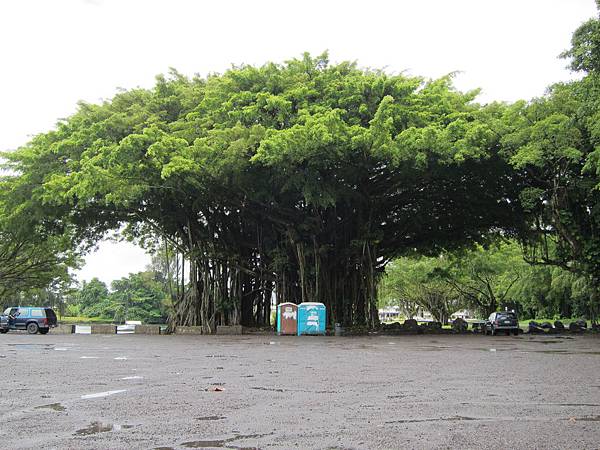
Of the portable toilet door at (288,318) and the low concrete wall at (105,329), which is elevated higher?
the portable toilet door at (288,318)

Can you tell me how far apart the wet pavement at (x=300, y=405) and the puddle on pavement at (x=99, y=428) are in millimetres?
10

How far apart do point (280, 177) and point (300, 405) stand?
1786cm

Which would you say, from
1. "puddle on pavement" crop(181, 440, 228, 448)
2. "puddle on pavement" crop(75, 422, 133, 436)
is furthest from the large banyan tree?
"puddle on pavement" crop(181, 440, 228, 448)

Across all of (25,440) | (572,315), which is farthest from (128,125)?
(572,315)

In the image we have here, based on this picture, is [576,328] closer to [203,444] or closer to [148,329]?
[148,329]

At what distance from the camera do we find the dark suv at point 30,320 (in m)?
33.0

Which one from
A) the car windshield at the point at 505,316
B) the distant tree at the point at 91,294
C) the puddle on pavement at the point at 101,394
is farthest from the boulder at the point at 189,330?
the distant tree at the point at 91,294

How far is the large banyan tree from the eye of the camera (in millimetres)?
23359

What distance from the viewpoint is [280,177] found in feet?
81.8

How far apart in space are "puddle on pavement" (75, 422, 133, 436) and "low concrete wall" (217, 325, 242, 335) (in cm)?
2394

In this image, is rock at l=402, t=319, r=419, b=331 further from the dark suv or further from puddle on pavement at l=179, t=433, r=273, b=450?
puddle on pavement at l=179, t=433, r=273, b=450

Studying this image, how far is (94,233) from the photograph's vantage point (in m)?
38.4

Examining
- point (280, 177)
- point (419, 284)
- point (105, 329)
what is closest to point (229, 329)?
point (105, 329)

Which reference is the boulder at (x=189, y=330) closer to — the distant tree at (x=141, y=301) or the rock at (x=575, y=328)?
the rock at (x=575, y=328)
